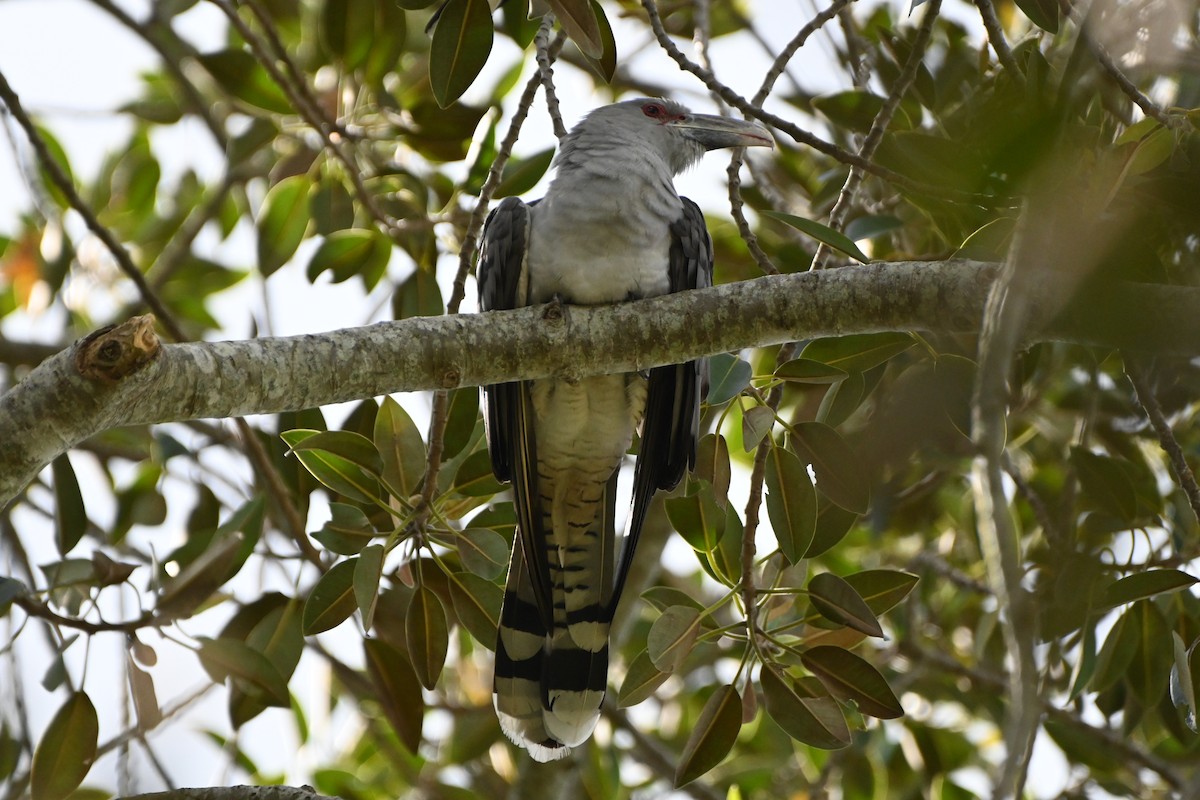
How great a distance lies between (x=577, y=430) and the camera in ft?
13.1

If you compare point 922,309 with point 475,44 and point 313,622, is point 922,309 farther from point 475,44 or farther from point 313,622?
point 313,622

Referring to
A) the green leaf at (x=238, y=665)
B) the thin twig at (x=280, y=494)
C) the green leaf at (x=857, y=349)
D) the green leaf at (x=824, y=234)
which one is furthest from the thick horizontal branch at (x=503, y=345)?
the thin twig at (x=280, y=494)

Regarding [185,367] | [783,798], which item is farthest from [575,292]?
[783,798]

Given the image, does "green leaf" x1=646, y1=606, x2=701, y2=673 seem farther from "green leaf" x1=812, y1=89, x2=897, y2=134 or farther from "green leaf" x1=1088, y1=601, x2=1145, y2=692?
"green leaf" x1=812, y1=89, x2=897, y2=134

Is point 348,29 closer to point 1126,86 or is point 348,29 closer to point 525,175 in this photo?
point 525,175

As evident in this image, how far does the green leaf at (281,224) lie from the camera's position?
15.3ft

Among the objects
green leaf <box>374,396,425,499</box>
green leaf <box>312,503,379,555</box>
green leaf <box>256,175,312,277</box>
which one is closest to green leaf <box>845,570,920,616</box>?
green leaf <box>374,396,425,499</box>


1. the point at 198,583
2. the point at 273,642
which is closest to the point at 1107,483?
the point at 273,642

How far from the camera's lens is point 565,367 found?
3064 mm

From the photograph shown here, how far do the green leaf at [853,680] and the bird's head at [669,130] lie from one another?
6.95 ft

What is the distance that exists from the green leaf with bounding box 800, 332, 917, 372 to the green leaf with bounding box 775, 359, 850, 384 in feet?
0.46

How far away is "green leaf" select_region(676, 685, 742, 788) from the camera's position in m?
3.19

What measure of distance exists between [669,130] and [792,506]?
2108 millimetres

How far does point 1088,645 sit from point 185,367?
2.93m
